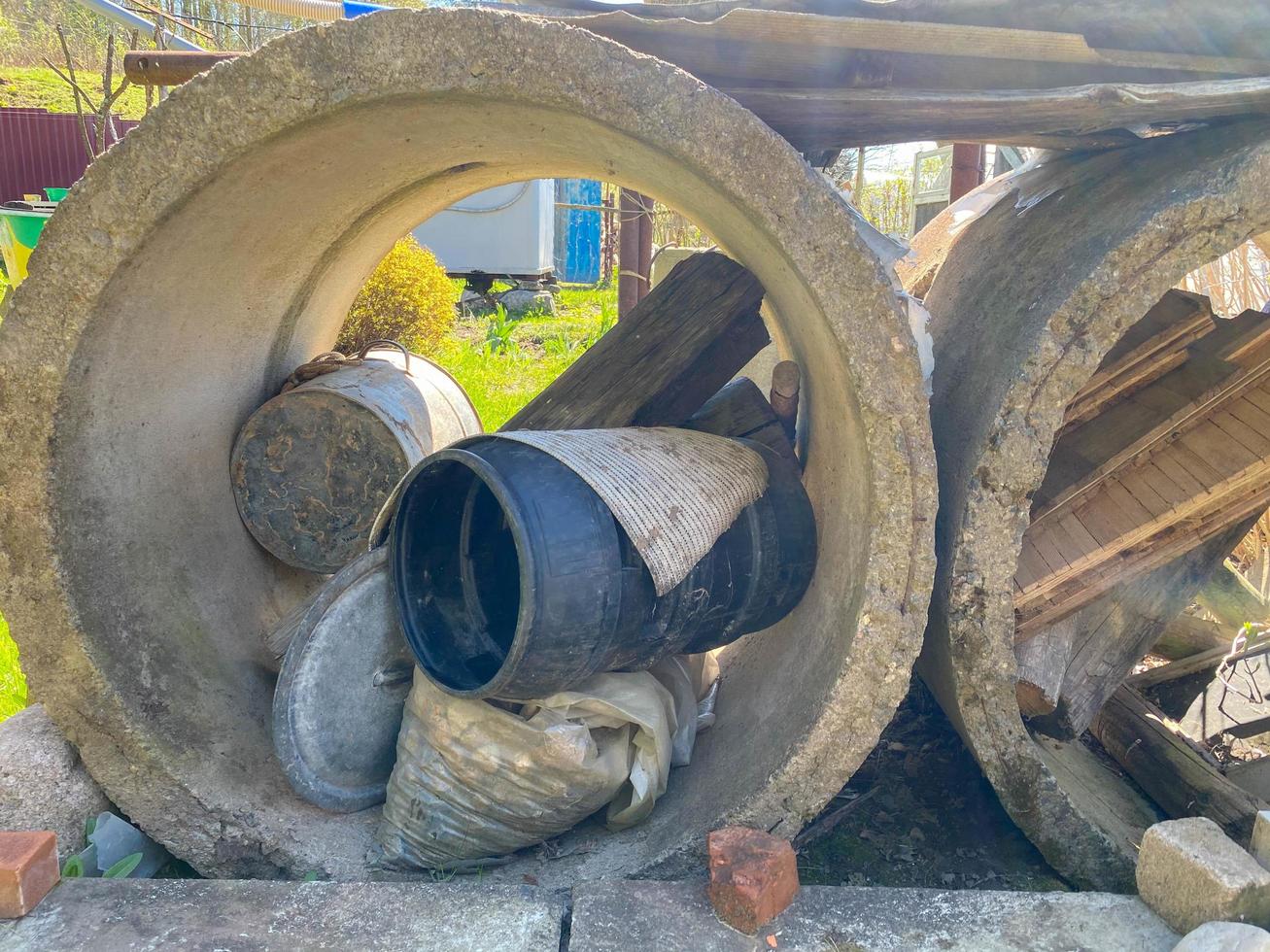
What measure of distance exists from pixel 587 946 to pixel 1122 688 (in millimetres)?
2214

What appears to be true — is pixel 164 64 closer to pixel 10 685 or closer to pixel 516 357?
pixel 10 685

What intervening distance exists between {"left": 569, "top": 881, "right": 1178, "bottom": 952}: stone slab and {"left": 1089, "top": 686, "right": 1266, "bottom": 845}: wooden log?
0.81 metres

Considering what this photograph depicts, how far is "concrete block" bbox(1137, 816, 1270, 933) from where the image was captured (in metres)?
1.80

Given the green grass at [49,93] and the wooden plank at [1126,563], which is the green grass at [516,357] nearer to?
the wooden plank at [1126,563]

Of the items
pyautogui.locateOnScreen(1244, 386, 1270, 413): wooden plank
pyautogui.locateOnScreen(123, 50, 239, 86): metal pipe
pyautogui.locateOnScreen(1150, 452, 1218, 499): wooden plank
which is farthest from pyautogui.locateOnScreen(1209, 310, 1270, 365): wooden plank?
pyautogui.locateOnScreen(123, 50, 239, 86): metal pipe

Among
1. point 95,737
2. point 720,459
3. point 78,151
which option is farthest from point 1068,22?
point 78,151

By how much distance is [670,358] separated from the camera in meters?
3.36

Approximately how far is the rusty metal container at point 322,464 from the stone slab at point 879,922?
72.9 inches

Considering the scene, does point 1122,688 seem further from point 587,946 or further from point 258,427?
point 258,427

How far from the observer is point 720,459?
2652mm

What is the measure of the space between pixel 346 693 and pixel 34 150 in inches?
867

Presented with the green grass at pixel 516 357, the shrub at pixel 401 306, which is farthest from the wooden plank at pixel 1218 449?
the shrub at pixel 401 306

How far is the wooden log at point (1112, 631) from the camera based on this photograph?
2.75 m

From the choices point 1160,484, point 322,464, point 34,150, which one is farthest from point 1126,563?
point 34,150
